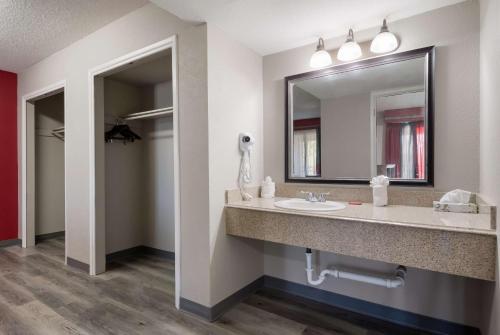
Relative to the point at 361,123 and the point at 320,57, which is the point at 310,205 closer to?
the point at 361,123

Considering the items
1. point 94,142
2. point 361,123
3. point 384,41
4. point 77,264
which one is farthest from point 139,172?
point 384,41

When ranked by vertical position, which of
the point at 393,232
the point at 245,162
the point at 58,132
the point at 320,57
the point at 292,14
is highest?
the point at 292,14

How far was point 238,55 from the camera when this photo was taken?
2213 mm

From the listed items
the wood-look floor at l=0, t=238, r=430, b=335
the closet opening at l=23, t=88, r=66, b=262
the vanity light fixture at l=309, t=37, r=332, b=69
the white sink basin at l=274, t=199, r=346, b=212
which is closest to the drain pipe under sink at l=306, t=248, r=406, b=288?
the wood-look floor at l=0, t=238, r=430, b=335

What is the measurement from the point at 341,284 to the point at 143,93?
3.33 m

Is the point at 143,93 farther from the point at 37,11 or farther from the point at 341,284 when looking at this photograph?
the point at 341,284

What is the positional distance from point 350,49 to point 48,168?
14.7 ft

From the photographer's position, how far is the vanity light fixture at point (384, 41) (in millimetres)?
1816

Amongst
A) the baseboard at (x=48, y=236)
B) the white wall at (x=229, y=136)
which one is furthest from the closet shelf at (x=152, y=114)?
the baseboard at (x=48, y=236)

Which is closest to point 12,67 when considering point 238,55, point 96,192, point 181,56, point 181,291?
point 96,192

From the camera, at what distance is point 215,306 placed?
198 centimetres

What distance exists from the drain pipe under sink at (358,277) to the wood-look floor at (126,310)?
0.88 feet

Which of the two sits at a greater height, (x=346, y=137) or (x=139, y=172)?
(x=346, y=137)

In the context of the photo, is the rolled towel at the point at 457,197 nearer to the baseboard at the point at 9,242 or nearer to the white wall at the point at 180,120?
the white wall at the point at 180,120
